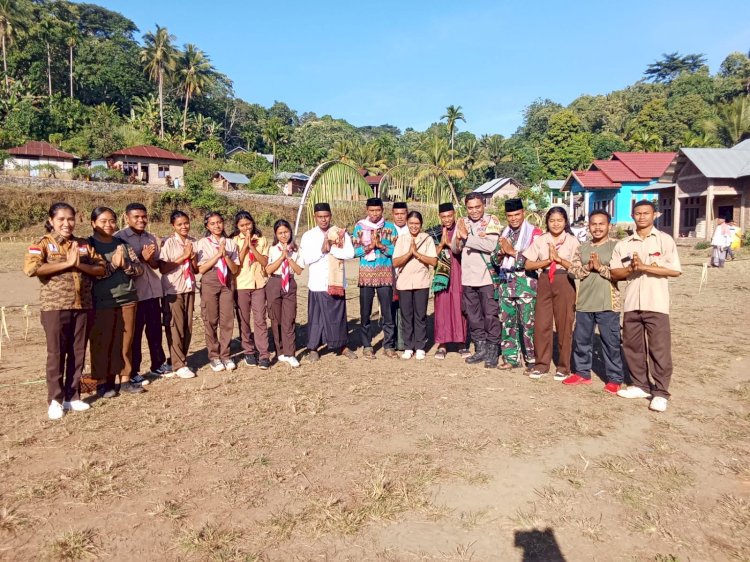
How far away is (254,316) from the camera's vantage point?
5.71m

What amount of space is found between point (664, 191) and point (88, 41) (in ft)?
175

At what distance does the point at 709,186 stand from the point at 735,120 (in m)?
16.4

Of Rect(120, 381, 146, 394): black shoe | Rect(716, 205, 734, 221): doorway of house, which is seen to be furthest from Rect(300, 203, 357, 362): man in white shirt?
Rect(716, 205, 734, 221): doorway of house

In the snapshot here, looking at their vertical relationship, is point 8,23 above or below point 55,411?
above

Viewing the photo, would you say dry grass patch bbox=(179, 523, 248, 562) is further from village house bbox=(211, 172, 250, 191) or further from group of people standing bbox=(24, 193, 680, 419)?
village house bbox=(211, 172, 250, 191)

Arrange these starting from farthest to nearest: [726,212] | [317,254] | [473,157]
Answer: [473,157]
[726,212]
[317,254]

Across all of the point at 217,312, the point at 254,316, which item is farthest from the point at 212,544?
the point at 254,316

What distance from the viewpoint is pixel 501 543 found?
2.63 meters

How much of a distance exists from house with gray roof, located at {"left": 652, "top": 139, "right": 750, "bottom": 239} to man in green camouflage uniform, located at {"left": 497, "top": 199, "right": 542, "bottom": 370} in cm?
1845

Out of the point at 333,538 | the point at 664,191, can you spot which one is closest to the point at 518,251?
the point at 333,538

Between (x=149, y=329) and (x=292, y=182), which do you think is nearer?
(x=149, y=329)

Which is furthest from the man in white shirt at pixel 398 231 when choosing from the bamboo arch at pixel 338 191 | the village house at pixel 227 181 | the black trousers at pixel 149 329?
the village house at pixel 227 181

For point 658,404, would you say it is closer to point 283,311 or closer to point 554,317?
point 554,317

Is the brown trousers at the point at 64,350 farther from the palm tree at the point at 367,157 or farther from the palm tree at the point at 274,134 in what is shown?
the palm tree at the point at 274,134
